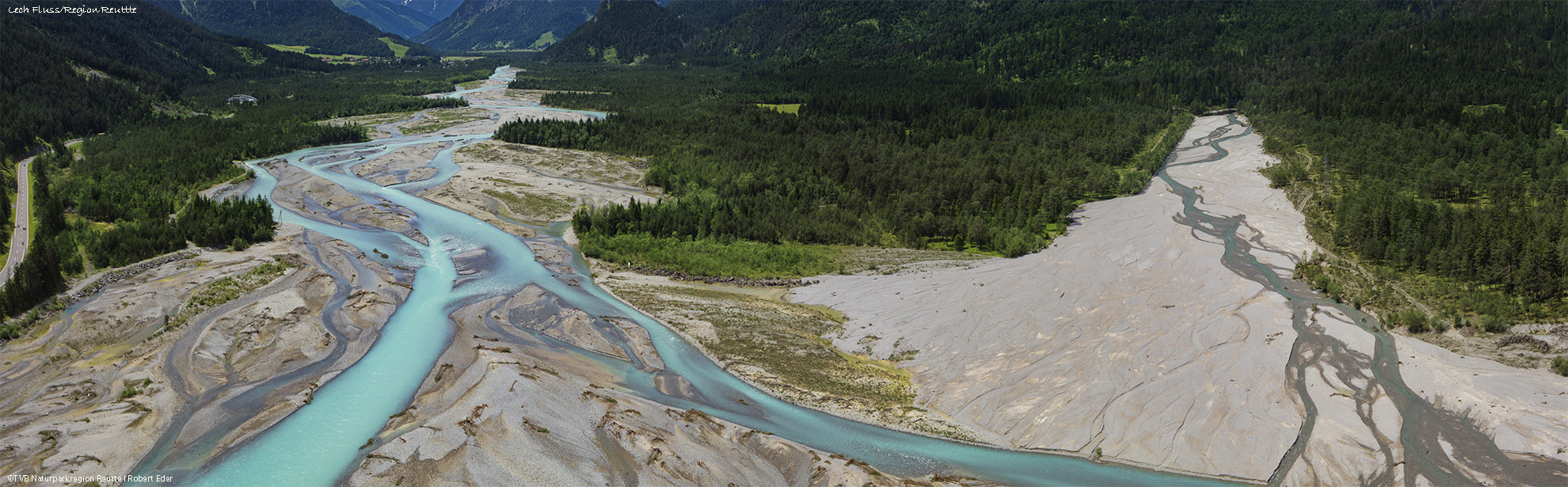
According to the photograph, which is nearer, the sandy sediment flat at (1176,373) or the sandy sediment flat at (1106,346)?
the sandy sediment flat at (1176,373)

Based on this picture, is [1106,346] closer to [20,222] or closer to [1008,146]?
[1008,146]

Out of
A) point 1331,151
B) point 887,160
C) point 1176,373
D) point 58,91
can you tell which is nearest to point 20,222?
point 58,91

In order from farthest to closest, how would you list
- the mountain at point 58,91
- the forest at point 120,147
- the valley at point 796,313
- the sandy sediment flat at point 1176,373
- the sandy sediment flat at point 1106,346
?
the mountain at point 58,91, the forest at point 120,147, the sandy sediment flat at point 1106,346, the valley at point 796,313, the sandy sediment flat at point 1176,373

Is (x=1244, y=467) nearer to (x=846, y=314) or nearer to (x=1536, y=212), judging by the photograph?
(x=846, y=314)

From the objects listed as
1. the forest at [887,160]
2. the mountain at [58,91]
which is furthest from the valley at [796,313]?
the mountain at [58,91]

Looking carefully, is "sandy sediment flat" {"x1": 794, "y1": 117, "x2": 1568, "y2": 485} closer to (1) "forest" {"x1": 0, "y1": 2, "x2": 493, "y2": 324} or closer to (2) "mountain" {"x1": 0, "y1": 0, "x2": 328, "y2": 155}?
(1) "forest" {"x1": 0, "y1": 2, "x2": 493, "y2": 324}

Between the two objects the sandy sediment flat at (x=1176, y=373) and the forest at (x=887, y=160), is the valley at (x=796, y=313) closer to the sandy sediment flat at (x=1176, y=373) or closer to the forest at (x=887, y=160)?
the sandy sediment flat at (x=1176, y=373)

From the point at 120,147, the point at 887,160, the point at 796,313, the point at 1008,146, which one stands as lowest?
the point at 796,313

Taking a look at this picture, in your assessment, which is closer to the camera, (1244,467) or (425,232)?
(1244,467)

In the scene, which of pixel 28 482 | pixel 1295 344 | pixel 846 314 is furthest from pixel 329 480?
pixel 1295 344
